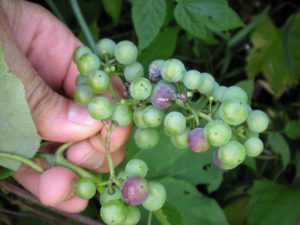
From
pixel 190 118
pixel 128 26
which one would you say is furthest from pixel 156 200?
pixel 128 26

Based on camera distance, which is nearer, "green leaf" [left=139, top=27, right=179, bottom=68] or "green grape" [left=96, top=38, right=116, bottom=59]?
"green grape" [left=96, top=38, right=116, bottom=59]

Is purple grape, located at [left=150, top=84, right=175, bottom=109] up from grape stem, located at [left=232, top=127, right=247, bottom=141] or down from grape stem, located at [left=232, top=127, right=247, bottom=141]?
up

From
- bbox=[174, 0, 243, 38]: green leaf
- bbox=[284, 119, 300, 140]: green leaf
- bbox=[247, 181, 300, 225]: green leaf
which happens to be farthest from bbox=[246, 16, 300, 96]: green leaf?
bbox=[174, 0, 243, 38]: green leaf

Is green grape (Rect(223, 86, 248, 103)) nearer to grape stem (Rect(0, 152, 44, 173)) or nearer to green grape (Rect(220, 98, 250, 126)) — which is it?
green grape (Rect(220, 98, 250, 126))

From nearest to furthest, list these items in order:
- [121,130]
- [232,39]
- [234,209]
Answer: [121,130] → [234,209] → [232,39]

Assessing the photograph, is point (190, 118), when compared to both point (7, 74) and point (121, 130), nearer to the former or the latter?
point (121, 130)

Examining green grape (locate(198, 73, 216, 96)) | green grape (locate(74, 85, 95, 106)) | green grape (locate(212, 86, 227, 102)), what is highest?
green grape (locate(198, 73, 216, 96))

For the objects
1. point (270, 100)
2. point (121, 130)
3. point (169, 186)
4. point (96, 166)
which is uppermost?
point (121, 130)
